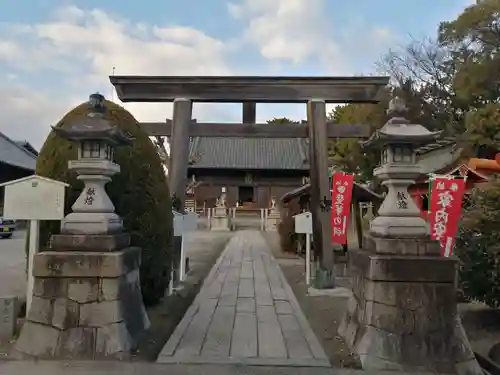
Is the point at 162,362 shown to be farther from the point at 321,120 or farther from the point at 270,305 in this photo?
the point at 321,120

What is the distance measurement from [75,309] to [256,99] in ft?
20.7

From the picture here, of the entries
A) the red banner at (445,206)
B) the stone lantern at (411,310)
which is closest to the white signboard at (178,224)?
the stone lantern at (411,310)

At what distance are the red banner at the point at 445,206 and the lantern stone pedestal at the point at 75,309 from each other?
531cm

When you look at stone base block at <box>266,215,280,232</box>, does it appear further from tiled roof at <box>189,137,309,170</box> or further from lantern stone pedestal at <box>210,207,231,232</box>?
tiled roof at <box>189,137,309,170</box>

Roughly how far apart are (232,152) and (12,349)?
33.0 meters

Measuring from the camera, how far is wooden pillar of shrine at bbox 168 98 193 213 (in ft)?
31.6

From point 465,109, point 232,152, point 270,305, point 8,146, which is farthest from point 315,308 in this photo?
point 232,152

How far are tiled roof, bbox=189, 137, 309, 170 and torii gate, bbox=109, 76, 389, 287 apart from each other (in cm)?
2414

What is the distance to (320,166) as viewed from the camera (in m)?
9.42

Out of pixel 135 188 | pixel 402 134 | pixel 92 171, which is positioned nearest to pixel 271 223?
pixel 135 188

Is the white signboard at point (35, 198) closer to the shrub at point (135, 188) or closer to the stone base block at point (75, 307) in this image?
the shrub at point (135, 188)

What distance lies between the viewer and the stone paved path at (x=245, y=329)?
4.73m

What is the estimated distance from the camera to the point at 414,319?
4523 millimetres

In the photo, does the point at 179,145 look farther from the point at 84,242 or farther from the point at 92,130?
the point at 84,242
